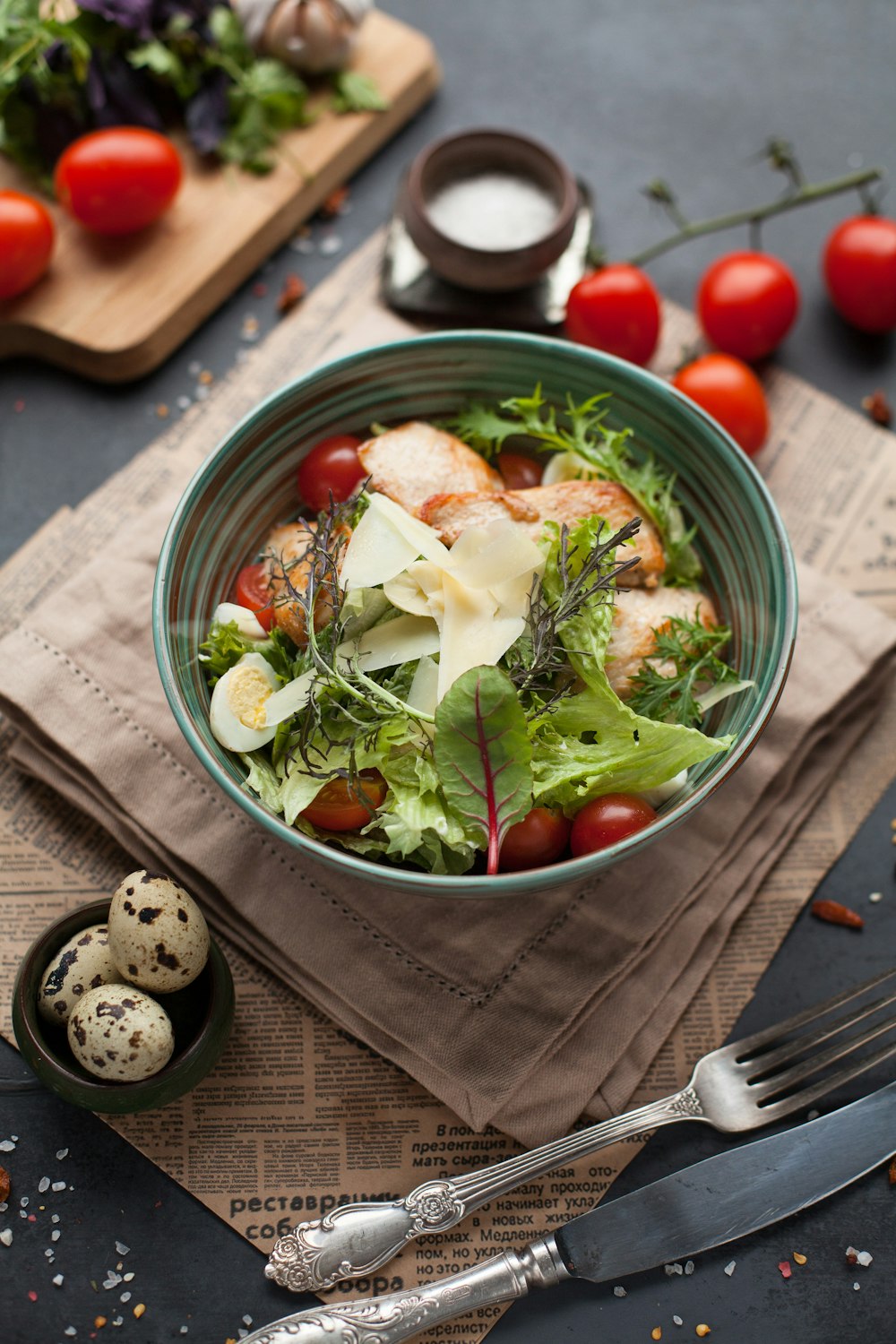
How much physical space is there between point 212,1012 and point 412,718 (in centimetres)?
77

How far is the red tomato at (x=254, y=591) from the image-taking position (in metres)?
2.53

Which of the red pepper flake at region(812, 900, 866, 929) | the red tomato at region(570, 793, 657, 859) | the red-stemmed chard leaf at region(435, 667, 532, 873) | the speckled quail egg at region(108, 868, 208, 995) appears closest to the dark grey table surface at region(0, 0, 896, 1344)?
the red pepper flake at region(812, 900, 866, 929)

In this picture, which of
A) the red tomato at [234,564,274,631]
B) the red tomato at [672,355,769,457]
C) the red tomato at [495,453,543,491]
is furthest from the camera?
the red tomato at [672,355,769,457]

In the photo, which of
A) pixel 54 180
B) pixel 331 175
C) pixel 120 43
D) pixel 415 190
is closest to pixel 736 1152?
pixel 415 190

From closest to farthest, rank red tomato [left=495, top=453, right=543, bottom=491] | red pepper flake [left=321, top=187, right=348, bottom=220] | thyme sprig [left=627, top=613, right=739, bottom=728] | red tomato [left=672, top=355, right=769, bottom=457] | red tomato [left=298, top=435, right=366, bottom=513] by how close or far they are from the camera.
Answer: thyme sprig [left=627, top=613, right=739, bottom=728], red tomato [left=298, top=435, right=366, bottom=513], red tomato [left=495, top=453, right=543, bottom=491], red tomato [left=672, top=355, right=769, bottom=457], red pepper flake [left=321, top=187, right=348, bottom=220]

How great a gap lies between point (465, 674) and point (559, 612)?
257 millimetres

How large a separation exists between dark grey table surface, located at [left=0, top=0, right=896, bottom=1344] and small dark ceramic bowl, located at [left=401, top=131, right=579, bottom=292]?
11.8 inches

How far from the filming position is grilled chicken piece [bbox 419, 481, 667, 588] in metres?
2.44

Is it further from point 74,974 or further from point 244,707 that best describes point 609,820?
point 74,974

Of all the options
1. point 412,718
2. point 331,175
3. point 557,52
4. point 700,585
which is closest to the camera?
point 412,718

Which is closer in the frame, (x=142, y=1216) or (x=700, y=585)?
(x=142, y=1216)

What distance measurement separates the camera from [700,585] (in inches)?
108

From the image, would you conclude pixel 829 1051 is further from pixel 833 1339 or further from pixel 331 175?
pixel 331 175

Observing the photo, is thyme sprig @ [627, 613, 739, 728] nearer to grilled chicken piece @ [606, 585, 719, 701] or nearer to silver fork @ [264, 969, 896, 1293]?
grilled chicken piece @ [606, 585, 719, 701]
